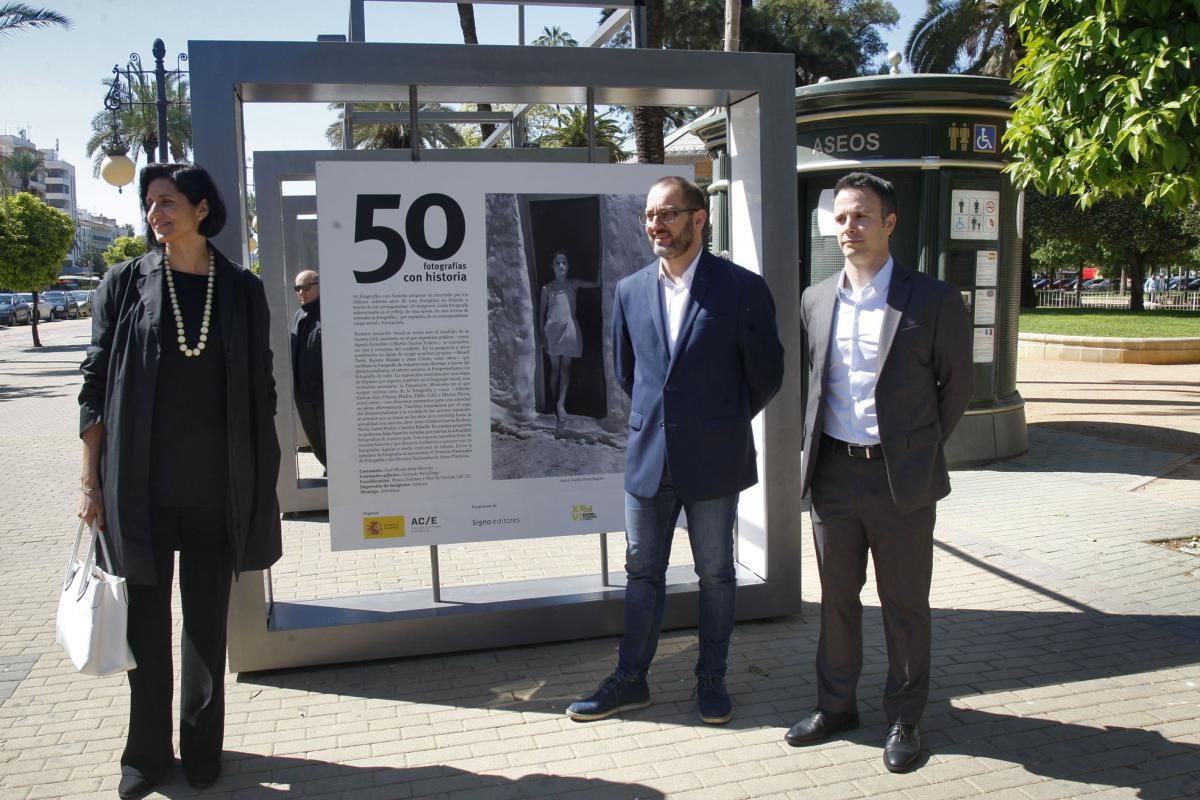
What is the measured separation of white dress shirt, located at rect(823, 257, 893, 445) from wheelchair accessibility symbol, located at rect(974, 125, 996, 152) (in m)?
5.73

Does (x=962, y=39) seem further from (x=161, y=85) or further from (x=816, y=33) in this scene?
(x=161, y=85)

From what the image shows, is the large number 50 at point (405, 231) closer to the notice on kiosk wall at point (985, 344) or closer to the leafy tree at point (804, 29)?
the notice on kiosk wall at point (985, 344)

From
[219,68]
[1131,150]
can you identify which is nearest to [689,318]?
[219,68]

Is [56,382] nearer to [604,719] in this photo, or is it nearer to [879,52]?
[604,719]

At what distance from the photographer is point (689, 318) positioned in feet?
12.2

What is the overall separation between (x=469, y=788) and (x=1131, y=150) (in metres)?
4.12

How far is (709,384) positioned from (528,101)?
6.52 ft

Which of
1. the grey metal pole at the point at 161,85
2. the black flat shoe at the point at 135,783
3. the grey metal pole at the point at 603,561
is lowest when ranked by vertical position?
the black flat shoe at the point at 135,783

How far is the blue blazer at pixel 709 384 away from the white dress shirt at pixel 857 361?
224mm

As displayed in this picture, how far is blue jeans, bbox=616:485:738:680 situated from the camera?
3844mm

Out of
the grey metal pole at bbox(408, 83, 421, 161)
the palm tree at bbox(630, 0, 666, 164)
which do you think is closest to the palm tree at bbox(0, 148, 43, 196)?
the palm tree at bbox(630, 0, 666, 164)

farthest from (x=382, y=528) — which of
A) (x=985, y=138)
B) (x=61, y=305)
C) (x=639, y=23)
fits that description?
(x=61, y=305)

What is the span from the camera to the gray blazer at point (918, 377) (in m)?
3.42

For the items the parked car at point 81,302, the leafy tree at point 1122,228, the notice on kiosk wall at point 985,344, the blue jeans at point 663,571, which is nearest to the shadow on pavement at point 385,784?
the blue jeans at point 663,571
